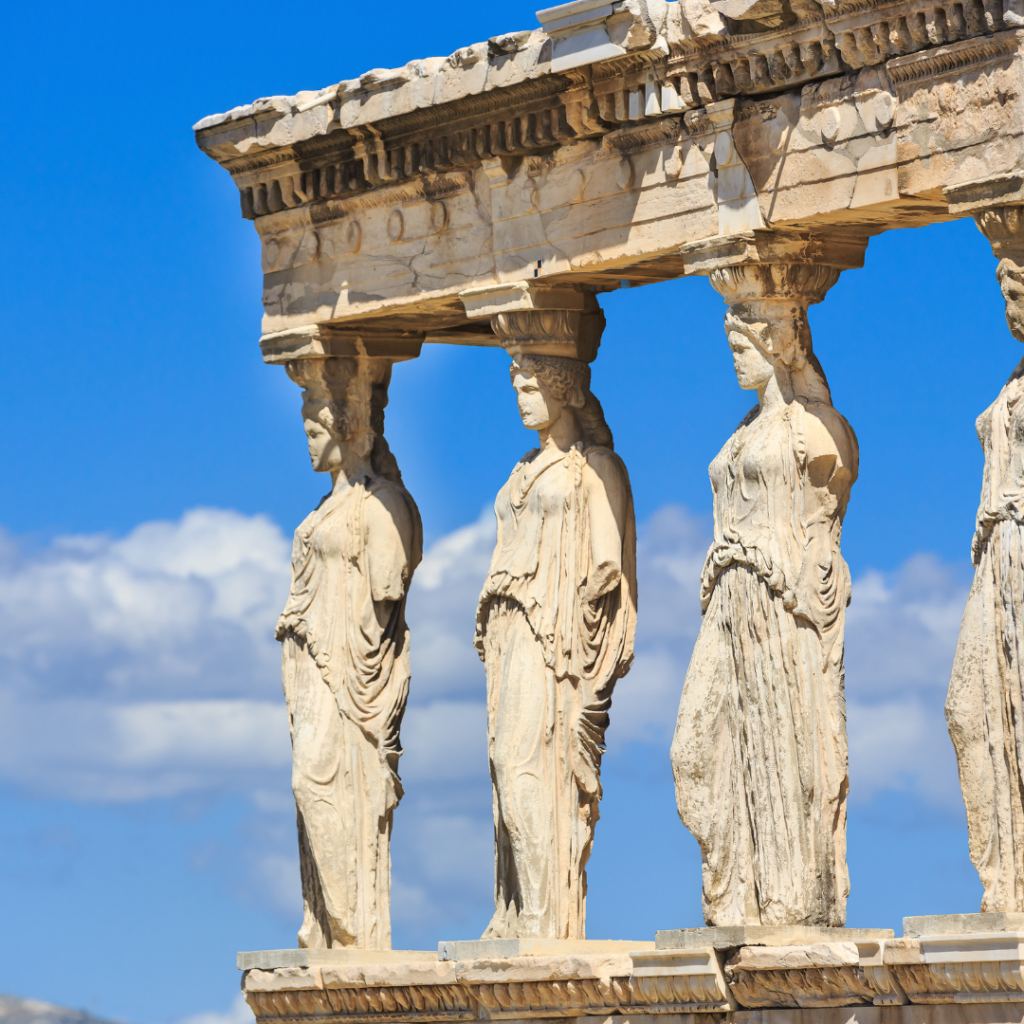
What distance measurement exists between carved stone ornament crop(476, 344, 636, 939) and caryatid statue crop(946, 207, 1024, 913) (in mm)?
2418

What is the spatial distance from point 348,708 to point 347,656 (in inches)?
10.7

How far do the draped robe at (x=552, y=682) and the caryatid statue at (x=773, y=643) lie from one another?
890 mm

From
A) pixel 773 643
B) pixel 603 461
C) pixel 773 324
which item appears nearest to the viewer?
pixel 773 643

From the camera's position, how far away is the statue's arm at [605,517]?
1514 centimetres

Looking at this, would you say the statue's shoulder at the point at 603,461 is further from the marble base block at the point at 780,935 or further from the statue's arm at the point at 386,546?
the marble base block at the point at 780,935

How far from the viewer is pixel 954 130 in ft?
43.7

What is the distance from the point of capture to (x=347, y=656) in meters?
16.3

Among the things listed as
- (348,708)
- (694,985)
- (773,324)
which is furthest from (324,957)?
(773,324)

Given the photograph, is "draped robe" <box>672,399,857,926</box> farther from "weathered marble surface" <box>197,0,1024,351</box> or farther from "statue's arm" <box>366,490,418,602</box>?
"statue's arm" <box>366,490,418,602</box>

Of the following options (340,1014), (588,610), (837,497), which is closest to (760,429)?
(837,497)

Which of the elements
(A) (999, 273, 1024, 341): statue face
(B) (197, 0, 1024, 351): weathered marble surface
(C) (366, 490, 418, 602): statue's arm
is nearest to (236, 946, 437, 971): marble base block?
(C) (366, 490, 418, 602): statue's arm

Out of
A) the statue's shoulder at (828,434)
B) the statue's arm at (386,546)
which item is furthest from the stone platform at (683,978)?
the statue's shoulder at (828,434)

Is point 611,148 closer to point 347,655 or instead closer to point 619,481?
point 619,481

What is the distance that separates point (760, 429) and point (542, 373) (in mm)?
1526
